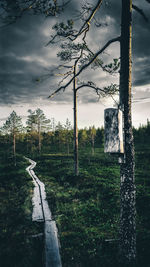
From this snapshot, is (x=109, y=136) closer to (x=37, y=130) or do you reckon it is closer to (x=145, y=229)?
(x=145, y=229)

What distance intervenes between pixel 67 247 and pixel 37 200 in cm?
577

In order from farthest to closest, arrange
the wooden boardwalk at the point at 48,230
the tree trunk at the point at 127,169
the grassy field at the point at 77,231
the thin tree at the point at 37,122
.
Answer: the thin tree at the point at 37,122 → the grassy field at the point at 77,231 → the wooden boardwalk at the point at 48,230 → the tree trunk at the point at 127,169

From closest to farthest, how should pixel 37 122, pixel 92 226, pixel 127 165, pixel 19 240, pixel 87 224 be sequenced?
pixel 127 165 → pixel 19 240 → pixel 92 226 → pixel 87 224 → pixel 37 122

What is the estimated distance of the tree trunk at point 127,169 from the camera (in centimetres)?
384

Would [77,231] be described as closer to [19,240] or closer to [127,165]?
[19,240]

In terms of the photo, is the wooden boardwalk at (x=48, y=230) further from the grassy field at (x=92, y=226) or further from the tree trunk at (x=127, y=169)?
the tree trunk at (x=127, y=169)

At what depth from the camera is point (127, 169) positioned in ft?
12.6

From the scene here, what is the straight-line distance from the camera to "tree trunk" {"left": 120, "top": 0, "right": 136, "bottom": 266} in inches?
151

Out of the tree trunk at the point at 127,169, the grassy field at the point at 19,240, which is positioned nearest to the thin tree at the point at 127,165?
the tree trunk at the point at 127,169

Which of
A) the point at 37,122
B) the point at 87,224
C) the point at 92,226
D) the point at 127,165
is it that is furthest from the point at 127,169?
the point at 37,122

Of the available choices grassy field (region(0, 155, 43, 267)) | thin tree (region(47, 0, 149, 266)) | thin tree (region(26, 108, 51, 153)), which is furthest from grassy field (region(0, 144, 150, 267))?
thin tree (region(26, 108, 51, 153))

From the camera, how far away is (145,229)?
598 cm

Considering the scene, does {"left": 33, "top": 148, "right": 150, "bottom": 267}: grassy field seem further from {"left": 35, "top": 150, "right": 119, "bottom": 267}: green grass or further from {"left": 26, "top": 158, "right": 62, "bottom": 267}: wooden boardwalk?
{"left": 26, "top": 158, "right": 62, "bottom": 267}: wooden boardwalk

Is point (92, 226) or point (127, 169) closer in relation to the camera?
point (127, 169)
